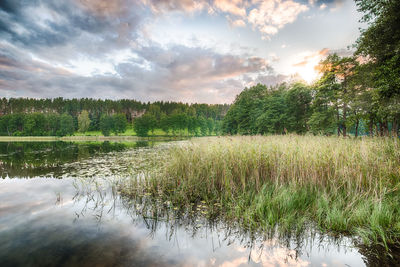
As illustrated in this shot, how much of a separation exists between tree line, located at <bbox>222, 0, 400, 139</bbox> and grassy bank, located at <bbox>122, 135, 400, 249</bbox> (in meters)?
3.01

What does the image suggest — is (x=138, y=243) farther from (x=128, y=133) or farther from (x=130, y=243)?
(x=128, y=133)

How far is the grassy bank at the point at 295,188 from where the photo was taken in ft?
10.8

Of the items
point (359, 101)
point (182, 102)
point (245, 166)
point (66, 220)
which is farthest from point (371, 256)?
point (182, 102)

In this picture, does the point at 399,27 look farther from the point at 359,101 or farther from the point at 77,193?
the point at 77,193

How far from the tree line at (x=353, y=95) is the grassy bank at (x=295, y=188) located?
301cm

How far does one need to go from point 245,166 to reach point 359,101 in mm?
20743

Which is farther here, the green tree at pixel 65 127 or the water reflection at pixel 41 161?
the green tree at pixel 65 127

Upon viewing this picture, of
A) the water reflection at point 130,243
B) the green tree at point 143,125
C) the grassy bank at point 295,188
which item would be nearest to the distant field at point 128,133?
the green tree at point 143,125

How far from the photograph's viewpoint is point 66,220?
4.10 m

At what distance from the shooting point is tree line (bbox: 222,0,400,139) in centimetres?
1252

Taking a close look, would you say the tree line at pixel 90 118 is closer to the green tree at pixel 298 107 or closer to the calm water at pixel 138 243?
the green tree at pixel 298 107

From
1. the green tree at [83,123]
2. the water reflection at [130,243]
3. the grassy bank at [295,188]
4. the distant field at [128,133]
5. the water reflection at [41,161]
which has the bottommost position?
the distant field at [128,133]

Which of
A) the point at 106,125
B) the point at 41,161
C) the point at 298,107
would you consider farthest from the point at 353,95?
the point at 106,125

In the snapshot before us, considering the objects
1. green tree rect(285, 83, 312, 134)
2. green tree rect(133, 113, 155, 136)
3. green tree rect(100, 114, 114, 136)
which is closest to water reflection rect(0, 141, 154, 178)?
green tree rect(285, 83, 312, 134)
